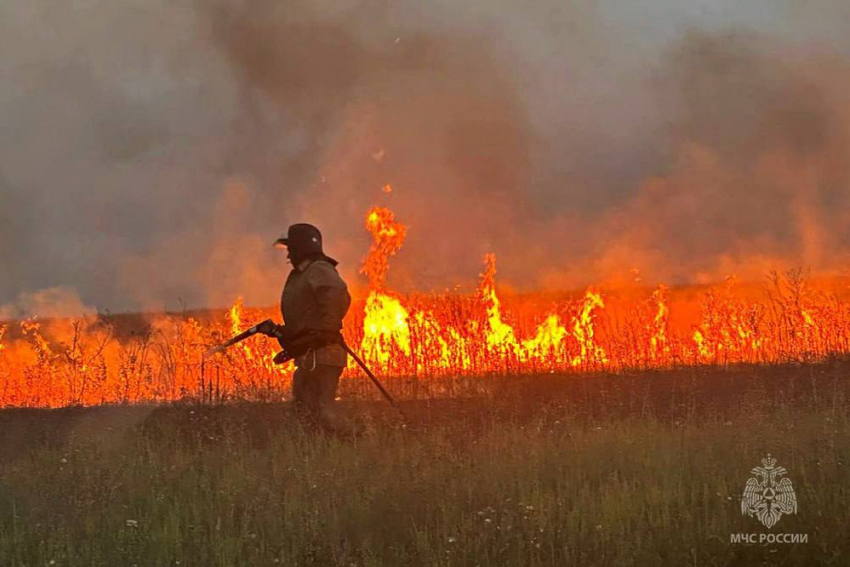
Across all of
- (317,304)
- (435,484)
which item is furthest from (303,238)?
(435,484)

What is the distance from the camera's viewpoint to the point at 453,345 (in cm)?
1388

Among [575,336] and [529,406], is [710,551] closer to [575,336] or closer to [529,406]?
[529,406]

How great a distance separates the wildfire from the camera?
13438 mm

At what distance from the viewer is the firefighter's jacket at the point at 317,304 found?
30.4ft

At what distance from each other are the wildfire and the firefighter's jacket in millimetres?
3503

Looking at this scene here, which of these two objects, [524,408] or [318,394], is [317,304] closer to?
[318,394]

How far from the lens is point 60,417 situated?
38.8ft

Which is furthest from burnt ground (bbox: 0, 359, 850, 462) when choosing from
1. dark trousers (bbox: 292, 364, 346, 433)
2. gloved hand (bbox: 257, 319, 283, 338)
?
gloved hand (bbox: 257, 319, 283, 338)

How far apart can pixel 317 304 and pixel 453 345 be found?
190 inches

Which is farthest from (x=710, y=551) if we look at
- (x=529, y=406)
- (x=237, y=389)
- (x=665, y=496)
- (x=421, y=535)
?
(x=237, y=389)

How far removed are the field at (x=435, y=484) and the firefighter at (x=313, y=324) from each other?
454 mm

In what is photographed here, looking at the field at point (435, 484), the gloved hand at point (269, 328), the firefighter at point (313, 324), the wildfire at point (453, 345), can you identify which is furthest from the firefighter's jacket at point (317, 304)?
the wildfire at point (453, 345)

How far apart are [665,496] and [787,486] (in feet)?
2.89

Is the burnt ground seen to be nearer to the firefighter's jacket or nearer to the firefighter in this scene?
the firefighter
